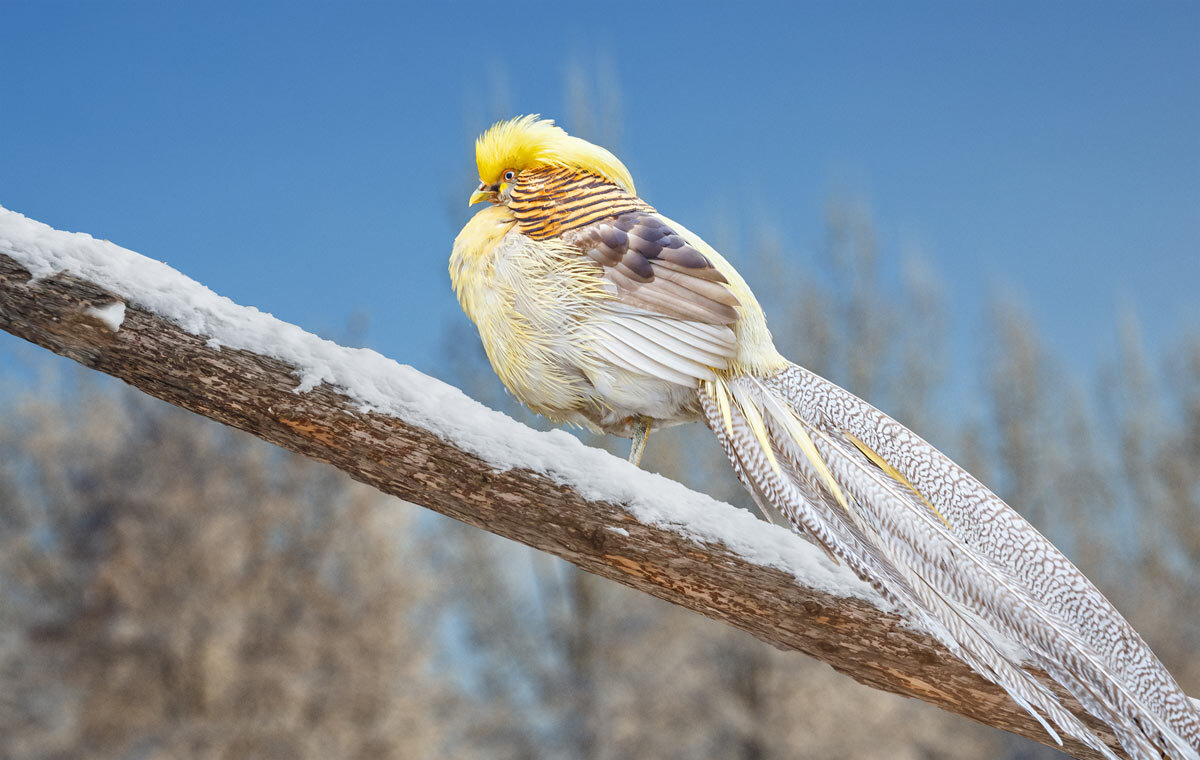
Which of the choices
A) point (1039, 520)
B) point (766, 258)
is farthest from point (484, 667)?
point (1039, 520)

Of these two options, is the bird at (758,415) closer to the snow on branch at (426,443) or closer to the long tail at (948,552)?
the long tail at (948,552)

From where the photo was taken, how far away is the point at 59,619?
9141 millimetres

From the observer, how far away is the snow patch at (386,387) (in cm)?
263

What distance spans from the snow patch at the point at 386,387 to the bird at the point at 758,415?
223mm

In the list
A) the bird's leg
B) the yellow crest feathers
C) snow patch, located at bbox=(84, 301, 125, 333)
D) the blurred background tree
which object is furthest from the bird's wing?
the blurred background tree

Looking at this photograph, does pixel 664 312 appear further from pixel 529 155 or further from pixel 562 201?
pixel 529 155

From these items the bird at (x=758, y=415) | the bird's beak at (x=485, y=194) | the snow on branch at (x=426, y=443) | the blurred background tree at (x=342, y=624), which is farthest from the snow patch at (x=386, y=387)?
the blurred background tree at (x=342, y=624)

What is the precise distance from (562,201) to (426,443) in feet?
2.98

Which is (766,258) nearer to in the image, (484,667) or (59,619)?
(484,667)

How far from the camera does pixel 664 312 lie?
2807 millimetres

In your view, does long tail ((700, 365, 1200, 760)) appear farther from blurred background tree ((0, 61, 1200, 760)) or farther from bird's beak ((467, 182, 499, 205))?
blurred background tree ((0, 61, 1200, 760))

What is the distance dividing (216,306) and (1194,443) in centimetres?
1569

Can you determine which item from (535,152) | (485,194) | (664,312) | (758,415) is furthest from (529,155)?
(758,415)

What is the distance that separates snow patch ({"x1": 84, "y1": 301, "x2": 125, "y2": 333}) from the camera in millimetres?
2598
